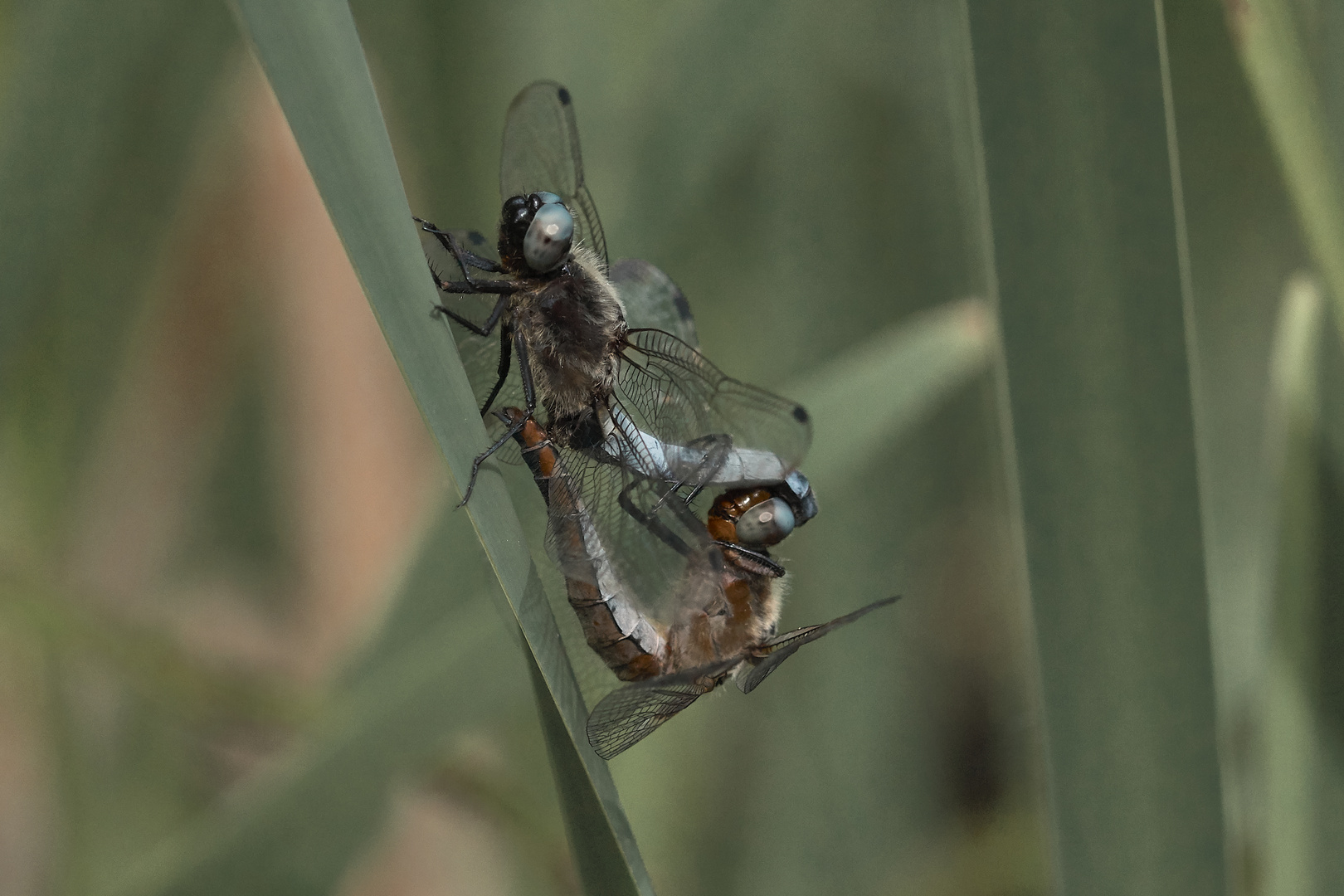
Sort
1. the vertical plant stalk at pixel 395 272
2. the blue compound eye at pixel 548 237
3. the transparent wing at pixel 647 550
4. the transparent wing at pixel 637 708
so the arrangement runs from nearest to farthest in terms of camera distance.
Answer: the vertical plant stalk at pixel 395 272, the transparent wing at pixel 637 708, the transparent wing at pixel 647 550, the blue compound eye at pixel 548 237

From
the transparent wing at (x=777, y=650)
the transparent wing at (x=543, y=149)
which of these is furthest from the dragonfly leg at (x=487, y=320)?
the transparent wing at (x=777, y=650)

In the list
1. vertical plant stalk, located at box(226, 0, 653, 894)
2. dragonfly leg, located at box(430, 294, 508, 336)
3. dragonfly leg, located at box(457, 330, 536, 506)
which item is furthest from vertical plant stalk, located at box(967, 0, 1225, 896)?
dragonfly leg, located at box(430, 294, 508, 336)

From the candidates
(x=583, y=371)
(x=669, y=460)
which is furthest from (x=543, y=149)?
(x=669, y=460)

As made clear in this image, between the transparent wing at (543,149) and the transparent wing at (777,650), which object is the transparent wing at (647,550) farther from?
the transparent wing at (543,149)

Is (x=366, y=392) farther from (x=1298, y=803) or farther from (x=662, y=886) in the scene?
(x=1298, y=803)

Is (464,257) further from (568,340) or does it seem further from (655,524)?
(655,524)

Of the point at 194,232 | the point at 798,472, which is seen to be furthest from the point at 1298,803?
the point at 194,232

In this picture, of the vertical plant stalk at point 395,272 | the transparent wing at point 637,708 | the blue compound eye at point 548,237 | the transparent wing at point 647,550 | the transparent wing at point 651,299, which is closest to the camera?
the vertical plant stalk at point 395,272
